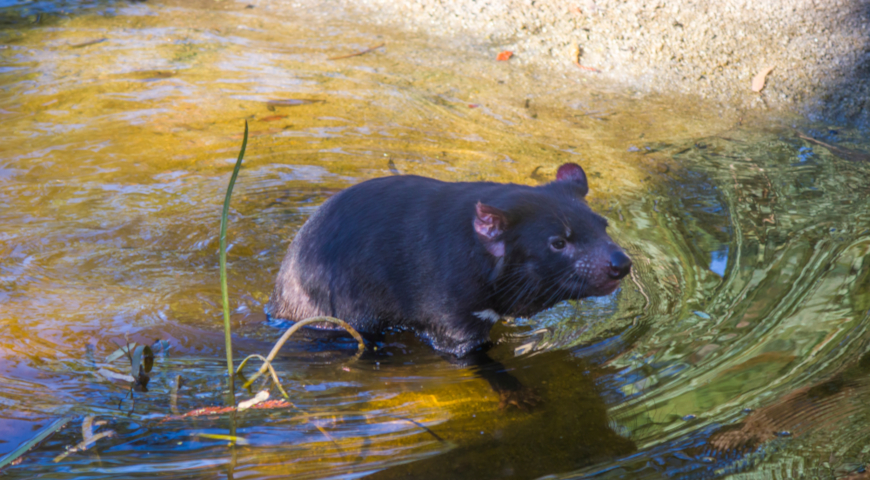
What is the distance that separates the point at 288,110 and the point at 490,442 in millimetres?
4617

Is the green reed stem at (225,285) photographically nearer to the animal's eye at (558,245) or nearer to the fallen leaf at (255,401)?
the fallen leaf at (255,401)

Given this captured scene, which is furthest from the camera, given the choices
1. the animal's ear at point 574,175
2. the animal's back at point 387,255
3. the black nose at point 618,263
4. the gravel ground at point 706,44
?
the gravel ground at point 706,44

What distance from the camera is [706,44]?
7645mm

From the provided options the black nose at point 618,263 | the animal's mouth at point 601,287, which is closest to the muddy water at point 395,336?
the animal's mouth at point 601,287

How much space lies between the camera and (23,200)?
5.38 meters

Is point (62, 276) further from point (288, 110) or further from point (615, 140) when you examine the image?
point (615, 140)

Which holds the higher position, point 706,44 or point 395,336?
point 706,44

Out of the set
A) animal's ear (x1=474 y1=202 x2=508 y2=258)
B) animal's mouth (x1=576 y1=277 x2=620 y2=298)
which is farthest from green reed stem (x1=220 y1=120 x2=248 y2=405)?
animal's mouth (x1=576 y1=277 x2=620 y2=298)

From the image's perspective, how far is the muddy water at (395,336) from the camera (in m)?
3.10

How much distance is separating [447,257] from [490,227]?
1.26ft

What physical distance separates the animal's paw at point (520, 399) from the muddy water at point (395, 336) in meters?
0.07

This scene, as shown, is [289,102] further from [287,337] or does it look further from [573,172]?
[287,337]

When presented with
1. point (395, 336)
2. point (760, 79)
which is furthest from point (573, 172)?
point (760, 79)

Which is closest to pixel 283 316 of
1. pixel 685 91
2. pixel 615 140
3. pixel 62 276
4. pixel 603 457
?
pixel 62 276
